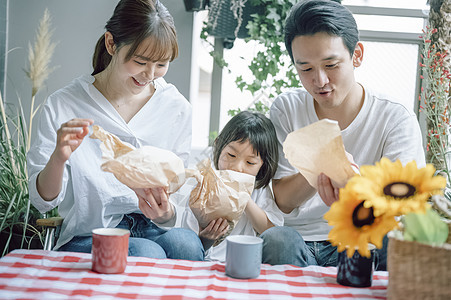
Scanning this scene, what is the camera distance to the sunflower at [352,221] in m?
0.91

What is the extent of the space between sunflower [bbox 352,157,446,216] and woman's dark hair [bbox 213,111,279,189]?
0.79 meters

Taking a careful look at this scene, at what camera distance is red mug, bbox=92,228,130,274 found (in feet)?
3.36

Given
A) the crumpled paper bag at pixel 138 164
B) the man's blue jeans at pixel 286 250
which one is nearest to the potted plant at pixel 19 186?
the crumpled paper bag at pixel 138 164

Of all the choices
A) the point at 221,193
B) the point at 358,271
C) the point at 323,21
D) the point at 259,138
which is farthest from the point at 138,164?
the point at 323,21

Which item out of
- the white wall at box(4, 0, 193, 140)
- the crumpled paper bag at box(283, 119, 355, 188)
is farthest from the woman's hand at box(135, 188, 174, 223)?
the white wall at box(4, 0, 193, 140)

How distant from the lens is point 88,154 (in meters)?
1.58

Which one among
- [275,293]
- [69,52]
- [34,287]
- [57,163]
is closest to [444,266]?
[275,293]

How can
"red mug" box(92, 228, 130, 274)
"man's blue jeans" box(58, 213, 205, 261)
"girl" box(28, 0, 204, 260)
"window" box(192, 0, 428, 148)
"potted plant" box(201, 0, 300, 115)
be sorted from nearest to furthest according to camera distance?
"red mug" box(92, 228, 130, 274) → "man's blue jeans" box(58, 213, 205, 261) → "girl" box(28, 0, 204, 260) → "potted plant" box(201, 0, 300, 115) → "window" box(192, 0, 428, 148)

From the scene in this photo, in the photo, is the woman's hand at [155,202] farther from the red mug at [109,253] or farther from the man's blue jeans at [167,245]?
the red mug at [109,253]

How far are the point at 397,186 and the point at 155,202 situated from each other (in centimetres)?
72

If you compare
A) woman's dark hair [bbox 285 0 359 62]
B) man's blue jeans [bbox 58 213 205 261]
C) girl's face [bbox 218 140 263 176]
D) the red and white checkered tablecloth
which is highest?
woman's dark hair [bbox 285 0 359 62]

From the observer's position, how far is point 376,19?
9.34ft

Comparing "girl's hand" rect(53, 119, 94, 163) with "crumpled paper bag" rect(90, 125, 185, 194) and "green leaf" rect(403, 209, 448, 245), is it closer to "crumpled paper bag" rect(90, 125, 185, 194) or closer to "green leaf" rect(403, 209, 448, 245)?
"crumpled paper bag" rect(90, 125, 185, 194)

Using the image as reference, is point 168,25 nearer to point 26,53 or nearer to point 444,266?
point 444,266
